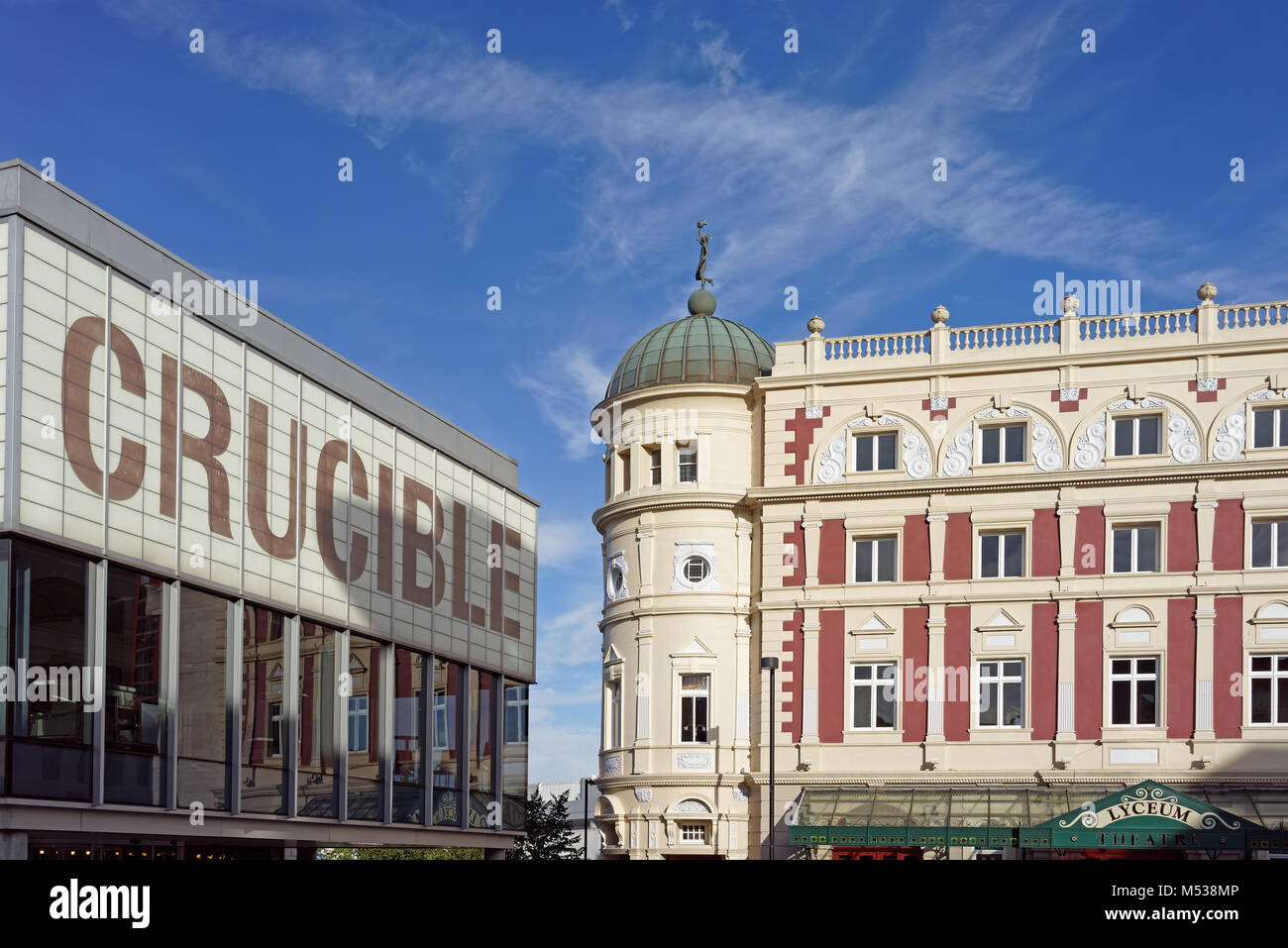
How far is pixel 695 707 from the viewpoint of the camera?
165 feet

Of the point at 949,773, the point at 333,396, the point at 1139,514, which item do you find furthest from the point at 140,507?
the point at 1139,514

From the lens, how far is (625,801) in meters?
50.6

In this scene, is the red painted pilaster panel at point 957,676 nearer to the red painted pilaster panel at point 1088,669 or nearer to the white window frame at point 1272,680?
the red painted pilaster panel at point 1088,669

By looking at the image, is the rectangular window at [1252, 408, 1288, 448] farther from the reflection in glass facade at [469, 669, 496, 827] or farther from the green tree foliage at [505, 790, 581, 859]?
the green tree foliage at [505, 790, 581, 859]

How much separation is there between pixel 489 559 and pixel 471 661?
4.14 meters

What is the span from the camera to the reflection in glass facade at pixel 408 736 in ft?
153

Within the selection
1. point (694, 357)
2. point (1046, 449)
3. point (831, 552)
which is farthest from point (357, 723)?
point (1046, 449)

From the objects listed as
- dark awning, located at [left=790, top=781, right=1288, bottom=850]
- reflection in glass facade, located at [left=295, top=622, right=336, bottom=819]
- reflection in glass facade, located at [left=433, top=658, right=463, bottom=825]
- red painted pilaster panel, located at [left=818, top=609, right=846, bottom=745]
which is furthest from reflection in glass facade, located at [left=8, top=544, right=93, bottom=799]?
red painted pilaster panel, located at [left=818, top=609, right=846, bottom=745]

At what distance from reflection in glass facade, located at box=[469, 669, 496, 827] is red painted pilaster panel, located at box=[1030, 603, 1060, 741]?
64.2 feet

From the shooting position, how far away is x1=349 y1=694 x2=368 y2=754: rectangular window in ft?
145

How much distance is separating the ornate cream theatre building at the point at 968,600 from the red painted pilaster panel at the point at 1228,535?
0.20 feet

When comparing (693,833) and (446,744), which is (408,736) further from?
(693,833)

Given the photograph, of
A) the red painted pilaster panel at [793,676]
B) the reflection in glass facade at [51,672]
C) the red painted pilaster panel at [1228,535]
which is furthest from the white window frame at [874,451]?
the reflection in glass facade at [51,672]
